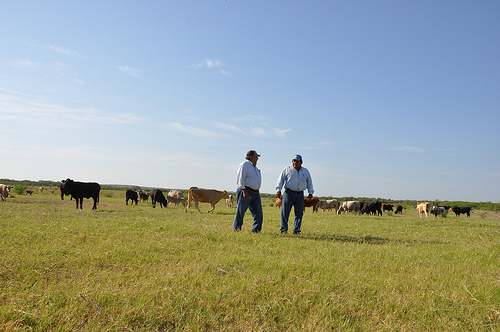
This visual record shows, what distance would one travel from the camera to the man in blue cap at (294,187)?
27.7 feet

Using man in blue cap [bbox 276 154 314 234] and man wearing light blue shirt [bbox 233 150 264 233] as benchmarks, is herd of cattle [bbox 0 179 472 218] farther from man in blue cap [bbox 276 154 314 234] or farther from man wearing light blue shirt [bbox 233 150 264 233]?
man wearing light blue shirt [bbox 233 150 264 233]

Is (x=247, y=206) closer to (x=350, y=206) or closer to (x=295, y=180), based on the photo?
(x=295, y=180)

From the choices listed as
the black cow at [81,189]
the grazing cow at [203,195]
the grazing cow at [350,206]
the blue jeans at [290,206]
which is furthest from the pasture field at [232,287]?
the grazing cow at [350,206]

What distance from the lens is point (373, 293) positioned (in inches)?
146

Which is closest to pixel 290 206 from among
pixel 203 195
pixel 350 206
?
pixel 203 195

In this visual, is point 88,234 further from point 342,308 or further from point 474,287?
point 474,287

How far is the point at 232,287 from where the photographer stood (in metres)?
3.61

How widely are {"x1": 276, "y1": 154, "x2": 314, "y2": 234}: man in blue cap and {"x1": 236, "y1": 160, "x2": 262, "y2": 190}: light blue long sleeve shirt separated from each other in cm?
70

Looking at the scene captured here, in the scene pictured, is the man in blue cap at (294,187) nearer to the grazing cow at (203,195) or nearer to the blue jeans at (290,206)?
the blue jeans at (290,206)

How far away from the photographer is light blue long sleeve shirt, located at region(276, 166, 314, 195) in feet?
27.9

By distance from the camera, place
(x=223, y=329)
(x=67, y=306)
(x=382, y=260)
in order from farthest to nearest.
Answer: (x=382, y=260)
(x=67, y=306)
(x=223, y=329)

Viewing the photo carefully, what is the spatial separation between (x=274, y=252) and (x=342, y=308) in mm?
2471

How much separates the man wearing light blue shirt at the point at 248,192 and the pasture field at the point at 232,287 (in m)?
2.07

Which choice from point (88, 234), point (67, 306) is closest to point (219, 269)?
point (67, 306)
